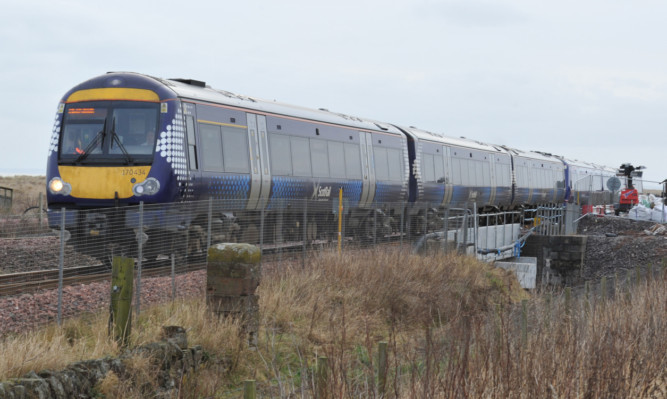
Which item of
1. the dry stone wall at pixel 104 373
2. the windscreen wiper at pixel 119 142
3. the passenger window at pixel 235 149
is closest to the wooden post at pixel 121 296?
the dry stone wall at pixel 104 373

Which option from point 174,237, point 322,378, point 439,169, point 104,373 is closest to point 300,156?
point 174,237

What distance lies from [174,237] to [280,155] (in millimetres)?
3748

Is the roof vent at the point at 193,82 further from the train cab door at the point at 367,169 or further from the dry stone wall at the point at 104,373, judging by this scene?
the dry stone wall at the point at 104,373

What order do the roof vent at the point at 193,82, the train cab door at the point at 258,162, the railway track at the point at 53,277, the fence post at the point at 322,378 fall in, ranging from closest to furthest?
the fence post at the point at 322,378 → the railway track at the point at 53,277 → the roof vent at the point at 193,82 → the train cab door at the point at 258,162

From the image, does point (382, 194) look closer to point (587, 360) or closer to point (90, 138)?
point (90, 138)

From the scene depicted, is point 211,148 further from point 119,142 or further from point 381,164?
point 381,164

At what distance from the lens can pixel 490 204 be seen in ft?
101

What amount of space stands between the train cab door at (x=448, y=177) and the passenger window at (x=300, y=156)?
898 cm

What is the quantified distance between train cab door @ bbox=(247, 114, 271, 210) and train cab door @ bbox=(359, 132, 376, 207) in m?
4.53

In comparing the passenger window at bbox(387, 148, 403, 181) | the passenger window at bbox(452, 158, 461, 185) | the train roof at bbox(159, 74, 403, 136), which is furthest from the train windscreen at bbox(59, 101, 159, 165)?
the passenger window at bbox(452, 158, 461, 185)

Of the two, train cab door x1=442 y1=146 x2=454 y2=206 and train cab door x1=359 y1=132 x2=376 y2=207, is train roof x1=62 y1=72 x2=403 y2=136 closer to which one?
train cab door x1=359 y1=132 x2=376 y2=207

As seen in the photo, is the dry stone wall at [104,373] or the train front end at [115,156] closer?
the dry stone wall at [104,373]

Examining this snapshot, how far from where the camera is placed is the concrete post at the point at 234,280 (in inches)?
344

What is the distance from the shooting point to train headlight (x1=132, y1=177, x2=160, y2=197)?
46.3 feet
